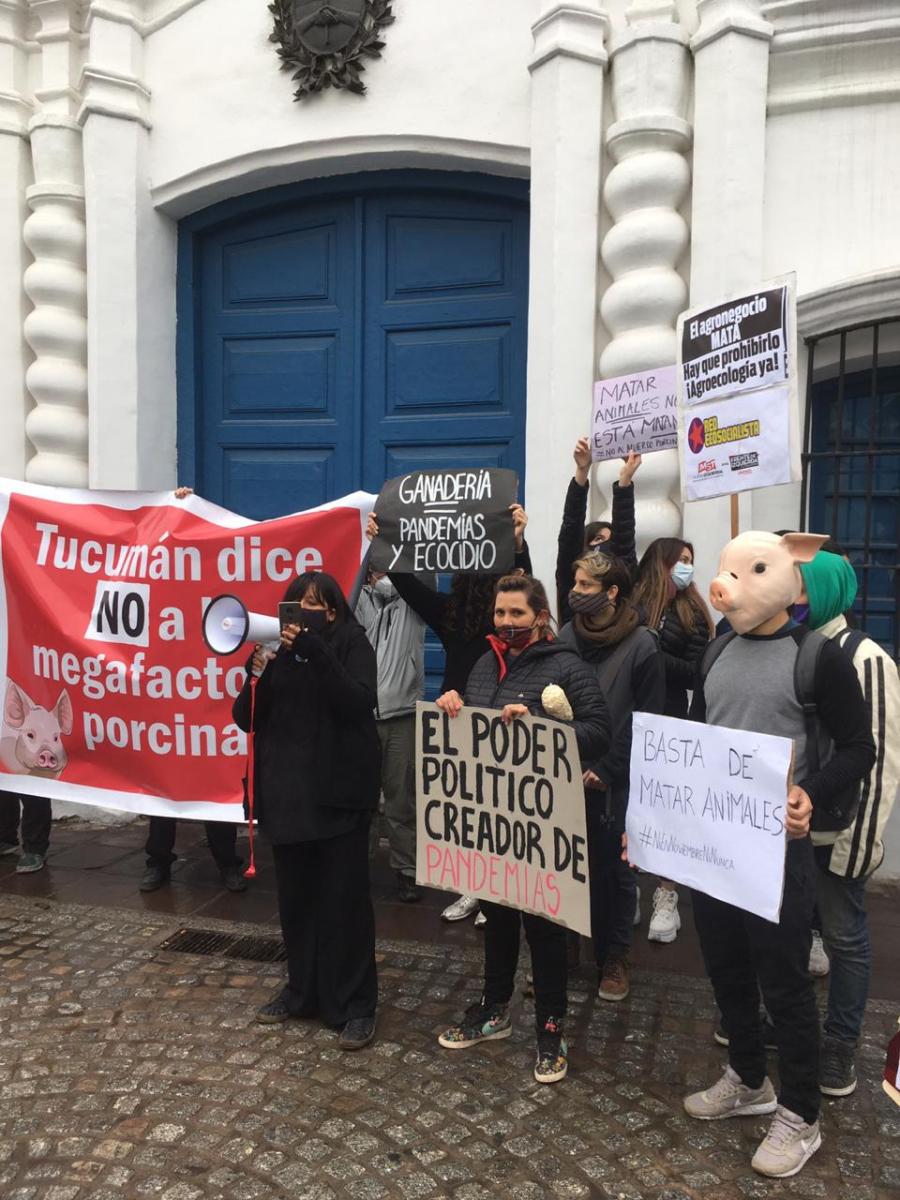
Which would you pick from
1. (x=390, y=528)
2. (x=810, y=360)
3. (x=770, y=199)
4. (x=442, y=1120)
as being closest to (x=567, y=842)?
(x=442, y=1120)

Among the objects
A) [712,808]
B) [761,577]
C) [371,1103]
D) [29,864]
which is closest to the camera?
[761,577]

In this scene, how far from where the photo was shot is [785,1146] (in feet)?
9.43

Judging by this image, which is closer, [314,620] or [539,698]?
[539,698]

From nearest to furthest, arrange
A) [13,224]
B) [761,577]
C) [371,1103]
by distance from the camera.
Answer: [761,577]
[371,1103]
[13,224]

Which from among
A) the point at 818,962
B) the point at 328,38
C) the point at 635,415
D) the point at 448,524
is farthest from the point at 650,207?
the point at 818,962

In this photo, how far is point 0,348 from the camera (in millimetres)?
6770

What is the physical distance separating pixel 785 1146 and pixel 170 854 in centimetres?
339

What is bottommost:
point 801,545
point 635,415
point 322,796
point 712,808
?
point 322,796

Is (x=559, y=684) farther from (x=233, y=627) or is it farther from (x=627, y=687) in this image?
(x=233, y=627)

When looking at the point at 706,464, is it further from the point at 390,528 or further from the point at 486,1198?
the point at 486,1198

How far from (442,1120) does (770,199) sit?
15.0 ft

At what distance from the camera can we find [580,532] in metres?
4.54

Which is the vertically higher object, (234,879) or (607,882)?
(607,882)

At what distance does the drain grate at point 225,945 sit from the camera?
435 cm
